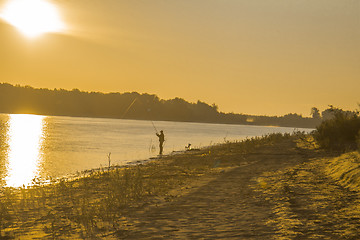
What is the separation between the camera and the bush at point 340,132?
23.6m

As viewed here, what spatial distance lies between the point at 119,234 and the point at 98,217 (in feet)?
5.22

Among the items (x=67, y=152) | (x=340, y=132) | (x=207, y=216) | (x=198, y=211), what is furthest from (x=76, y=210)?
(x=67, y=152)

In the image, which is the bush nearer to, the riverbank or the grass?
the riverbank

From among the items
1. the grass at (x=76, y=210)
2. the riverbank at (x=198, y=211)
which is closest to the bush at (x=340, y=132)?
the riverbank at (x=198, y=211)

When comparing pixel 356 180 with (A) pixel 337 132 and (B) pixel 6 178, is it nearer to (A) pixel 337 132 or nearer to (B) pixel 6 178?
(A) pixel 337 132

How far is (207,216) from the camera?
8.52 metres

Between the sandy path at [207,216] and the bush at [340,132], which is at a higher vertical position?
the bush at [340,132]

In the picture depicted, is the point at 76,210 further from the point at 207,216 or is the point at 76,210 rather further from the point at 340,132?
the point at 340,132

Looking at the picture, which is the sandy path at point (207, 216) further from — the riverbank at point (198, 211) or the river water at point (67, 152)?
the river water at point (67, 152)

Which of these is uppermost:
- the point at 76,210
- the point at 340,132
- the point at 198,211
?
the point at 340,132

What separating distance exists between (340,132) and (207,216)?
753 inches

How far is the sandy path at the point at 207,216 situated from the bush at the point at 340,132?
1458 cm

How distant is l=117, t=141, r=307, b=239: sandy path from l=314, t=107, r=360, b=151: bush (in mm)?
14577

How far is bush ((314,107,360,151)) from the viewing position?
23.6m
